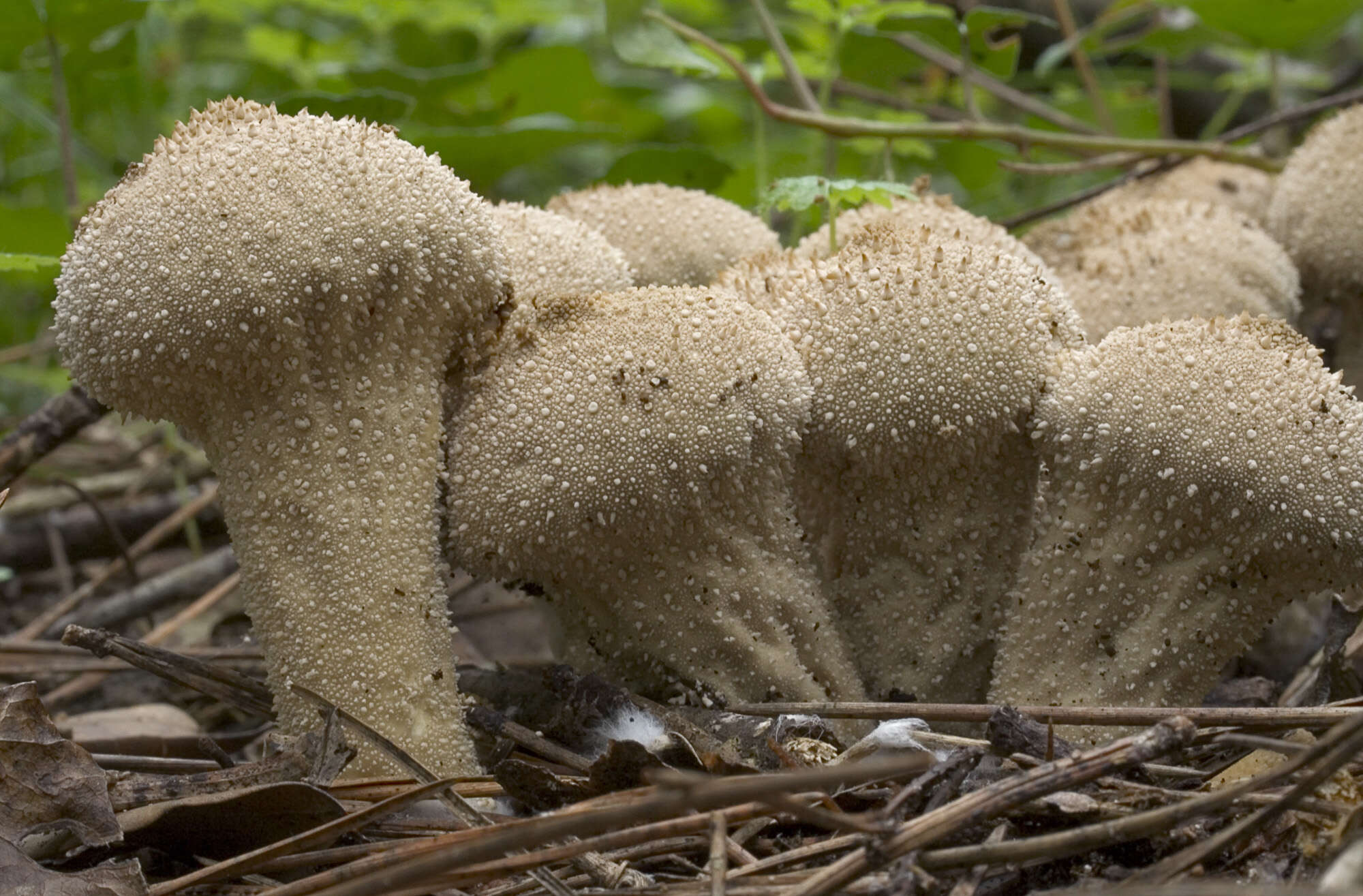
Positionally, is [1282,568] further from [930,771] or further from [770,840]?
[770,840]

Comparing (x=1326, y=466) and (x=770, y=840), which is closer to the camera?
(x=770, y=840)

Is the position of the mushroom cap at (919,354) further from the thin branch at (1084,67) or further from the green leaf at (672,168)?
the thin branch at (1084,67)

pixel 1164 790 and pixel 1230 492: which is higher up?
pixel 1230 492

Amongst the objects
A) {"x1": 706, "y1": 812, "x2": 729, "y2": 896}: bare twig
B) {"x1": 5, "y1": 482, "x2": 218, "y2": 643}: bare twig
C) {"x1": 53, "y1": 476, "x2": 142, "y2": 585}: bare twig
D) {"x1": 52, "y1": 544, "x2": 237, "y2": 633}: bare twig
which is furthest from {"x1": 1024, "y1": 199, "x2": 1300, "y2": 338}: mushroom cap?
{"x1": 53, "y1": 476, "x2": 142, "y2": 585}: bare twig

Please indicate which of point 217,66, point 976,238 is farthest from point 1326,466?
point 217,66

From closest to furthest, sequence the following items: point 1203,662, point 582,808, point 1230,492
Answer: point 582,808 → point 1230,492 → point 1203,662

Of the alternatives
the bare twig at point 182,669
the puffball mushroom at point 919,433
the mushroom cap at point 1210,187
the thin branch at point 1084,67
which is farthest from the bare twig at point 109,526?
the thin branch at point 1084,67

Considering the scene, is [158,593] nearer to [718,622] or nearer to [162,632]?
[162,632]

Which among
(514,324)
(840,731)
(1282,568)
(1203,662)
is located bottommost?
(840,731)
